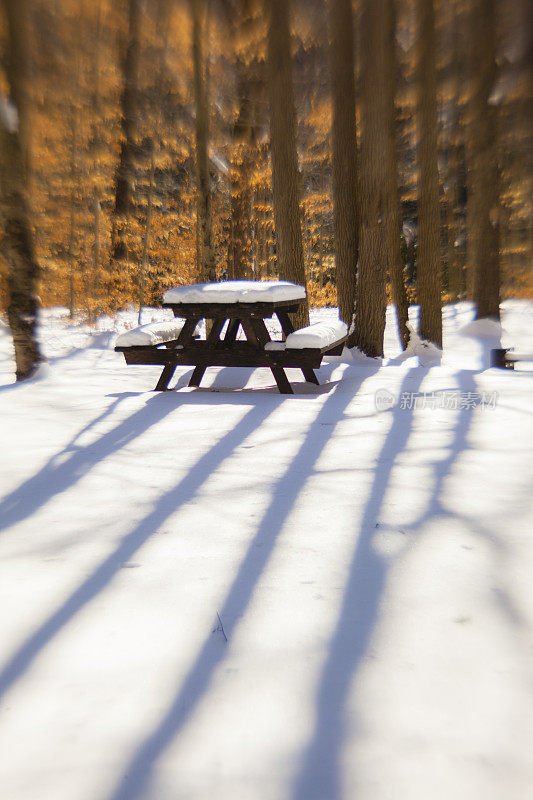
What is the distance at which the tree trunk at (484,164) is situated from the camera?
1197 cm

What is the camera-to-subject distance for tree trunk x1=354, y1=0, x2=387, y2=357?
788 cm

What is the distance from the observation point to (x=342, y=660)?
164 centimetres

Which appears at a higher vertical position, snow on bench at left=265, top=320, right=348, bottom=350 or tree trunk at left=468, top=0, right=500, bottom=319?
tree trunk at left=468, top=0, right=500, bottom=319

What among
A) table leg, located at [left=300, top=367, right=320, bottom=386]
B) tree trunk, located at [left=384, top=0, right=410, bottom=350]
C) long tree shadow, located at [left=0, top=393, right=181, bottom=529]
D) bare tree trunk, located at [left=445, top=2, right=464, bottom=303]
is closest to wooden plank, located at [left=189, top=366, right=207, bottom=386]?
table leg, located at [left=300, top=367, right=320, bottom=386]

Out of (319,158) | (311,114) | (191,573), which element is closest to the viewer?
(191,573)

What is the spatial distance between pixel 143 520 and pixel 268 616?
95 centimetres

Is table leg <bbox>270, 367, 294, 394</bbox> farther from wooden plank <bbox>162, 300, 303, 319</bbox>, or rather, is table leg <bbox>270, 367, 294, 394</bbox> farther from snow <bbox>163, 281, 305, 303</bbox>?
snow <bbox>163, 281, 305, 303</bbox>

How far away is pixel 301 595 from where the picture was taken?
197 centimetres

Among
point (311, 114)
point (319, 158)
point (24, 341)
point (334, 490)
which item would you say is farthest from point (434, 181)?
point (334, 490)

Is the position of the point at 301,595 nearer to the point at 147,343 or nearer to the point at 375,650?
the point at 375,650

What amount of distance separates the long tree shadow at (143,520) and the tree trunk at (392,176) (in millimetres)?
6662

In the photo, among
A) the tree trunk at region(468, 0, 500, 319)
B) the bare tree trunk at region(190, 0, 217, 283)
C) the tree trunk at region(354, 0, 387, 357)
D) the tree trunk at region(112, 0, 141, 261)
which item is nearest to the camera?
the tree trunk at region(354, 0, 387, 357)

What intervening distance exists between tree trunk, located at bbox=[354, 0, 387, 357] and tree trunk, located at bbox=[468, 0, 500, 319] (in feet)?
15.2

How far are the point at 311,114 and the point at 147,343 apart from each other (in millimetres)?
9183
